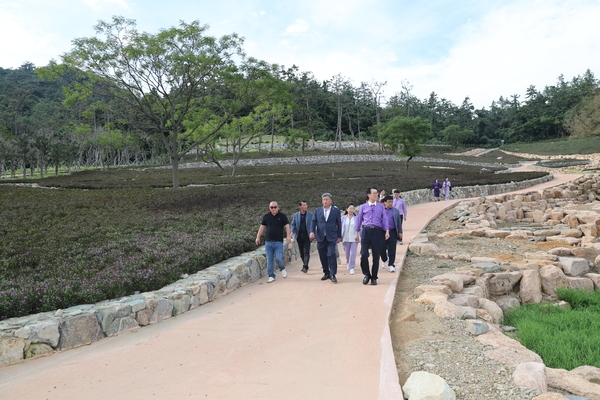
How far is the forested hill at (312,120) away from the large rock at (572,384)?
33.4 m

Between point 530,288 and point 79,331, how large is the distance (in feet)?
25.1

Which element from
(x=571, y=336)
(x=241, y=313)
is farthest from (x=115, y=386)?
(x=571, y=336)

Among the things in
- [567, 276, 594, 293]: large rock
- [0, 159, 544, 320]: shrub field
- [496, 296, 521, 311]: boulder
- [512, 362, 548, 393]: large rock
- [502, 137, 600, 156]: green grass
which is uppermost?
[502, 137, 600, 156]: green grass

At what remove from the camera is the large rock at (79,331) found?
16.8 ft

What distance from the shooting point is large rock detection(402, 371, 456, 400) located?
3693mm

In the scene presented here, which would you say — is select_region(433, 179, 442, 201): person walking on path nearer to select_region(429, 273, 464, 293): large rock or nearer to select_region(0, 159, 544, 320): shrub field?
select_region(0, 159, 544, 320): shrub field

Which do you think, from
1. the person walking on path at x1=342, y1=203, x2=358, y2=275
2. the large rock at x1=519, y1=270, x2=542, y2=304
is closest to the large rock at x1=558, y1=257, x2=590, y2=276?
the large rock at x1=519, y1=270, x2=542, y2=304

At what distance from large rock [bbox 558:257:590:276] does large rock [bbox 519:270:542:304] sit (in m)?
1.44

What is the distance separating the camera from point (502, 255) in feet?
34.2

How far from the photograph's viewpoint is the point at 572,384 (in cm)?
408

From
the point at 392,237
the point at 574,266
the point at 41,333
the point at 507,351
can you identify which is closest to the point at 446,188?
the point at 574,266

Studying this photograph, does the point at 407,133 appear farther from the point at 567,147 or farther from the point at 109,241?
the point at 567,147

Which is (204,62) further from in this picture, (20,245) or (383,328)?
(383,328)

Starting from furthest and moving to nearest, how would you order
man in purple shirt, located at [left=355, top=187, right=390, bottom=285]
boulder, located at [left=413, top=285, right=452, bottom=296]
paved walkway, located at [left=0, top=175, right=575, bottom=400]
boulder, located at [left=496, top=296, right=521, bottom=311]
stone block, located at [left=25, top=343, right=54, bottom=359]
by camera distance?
1. man in purple shirt, located at [left=355, top=187, right=390, bottom=285]
2. boulder, located at [left=496, top=296, right=521, bottom=311]
3. boulder, located at [left=413, top=285, right=452, bottom=296]
4. stone block, located at [left=25, top=343, right=54, bottom=359]
5. paved walkway, located at [left=0, top=175, right=575, bottom=400]
